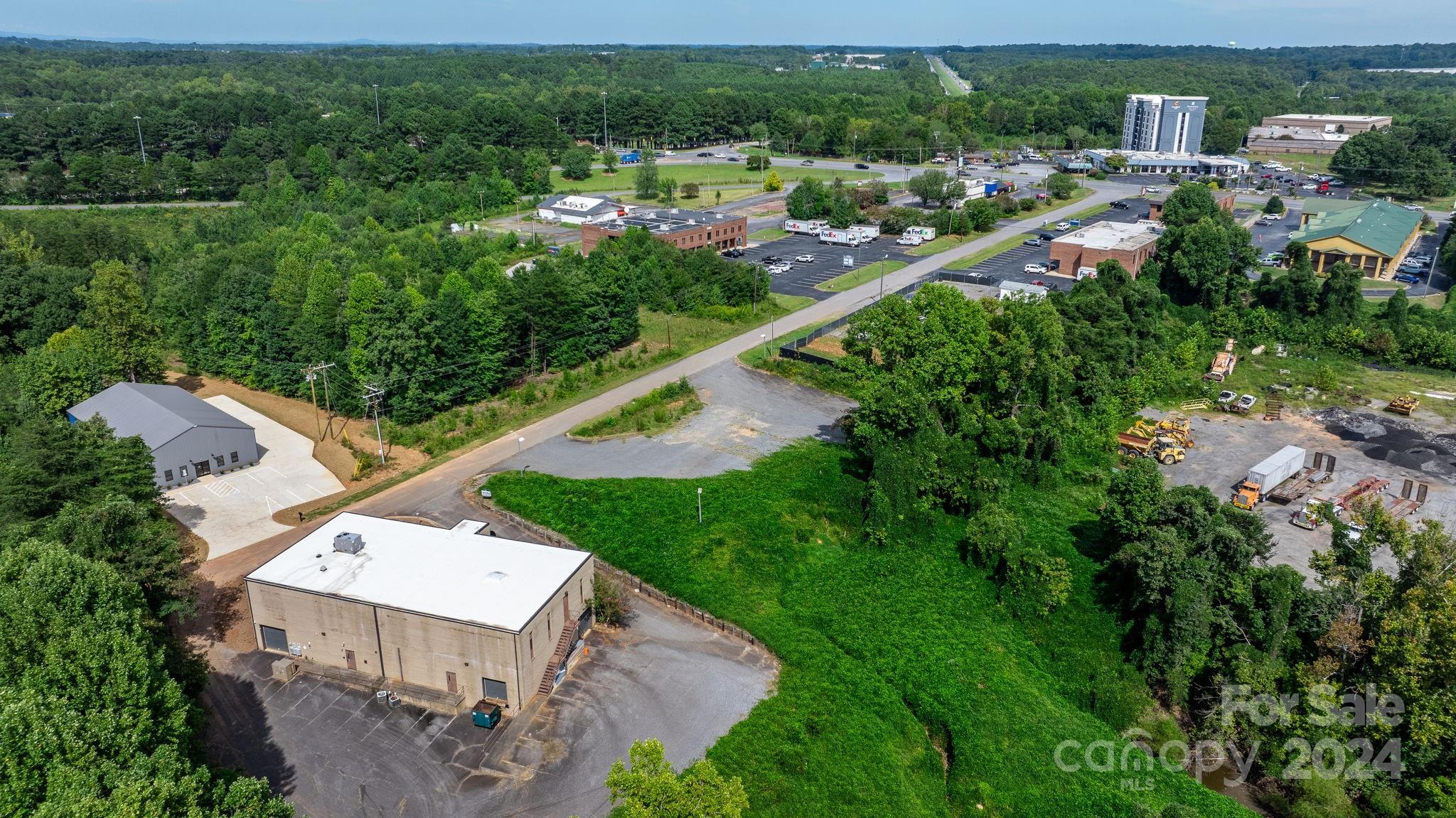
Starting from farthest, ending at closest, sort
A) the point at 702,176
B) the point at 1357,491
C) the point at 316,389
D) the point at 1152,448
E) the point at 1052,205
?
the point at 702,176
the point at 1052,205
the point at 316,389
the point at 1152,448
the point at 1357,491

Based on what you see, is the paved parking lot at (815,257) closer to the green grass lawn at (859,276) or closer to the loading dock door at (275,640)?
the green grass lawn at (859,276)

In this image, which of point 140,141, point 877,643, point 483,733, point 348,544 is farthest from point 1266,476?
point 140,141

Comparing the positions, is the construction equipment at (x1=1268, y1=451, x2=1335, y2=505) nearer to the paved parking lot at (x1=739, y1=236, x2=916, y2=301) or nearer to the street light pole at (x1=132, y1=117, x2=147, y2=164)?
the paved parking lot at (x1=739, y1=236, x2=916, y2=301)

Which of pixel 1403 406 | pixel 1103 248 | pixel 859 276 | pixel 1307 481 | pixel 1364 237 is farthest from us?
pixel 1364 237

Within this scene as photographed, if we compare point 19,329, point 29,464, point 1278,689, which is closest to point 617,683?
point 1278,689

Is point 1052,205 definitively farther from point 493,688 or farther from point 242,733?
point 242,733

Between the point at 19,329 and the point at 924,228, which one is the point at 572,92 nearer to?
the point at 924,228

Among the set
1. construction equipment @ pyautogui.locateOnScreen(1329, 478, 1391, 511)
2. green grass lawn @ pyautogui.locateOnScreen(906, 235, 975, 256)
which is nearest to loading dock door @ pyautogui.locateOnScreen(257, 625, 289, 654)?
construction equipment @ pyautogui.locateOnScreen(1329, 478, 1391, 511)
